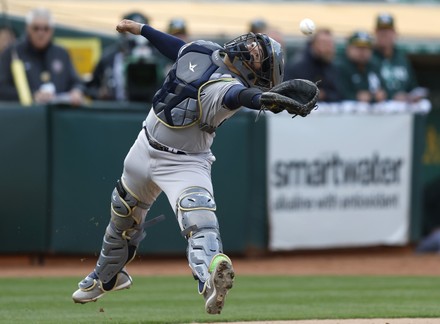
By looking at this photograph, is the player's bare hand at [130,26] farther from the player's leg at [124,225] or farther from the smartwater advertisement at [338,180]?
the smartwater advertisement at [338,180]

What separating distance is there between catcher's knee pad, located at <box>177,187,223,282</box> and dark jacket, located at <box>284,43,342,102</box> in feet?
19.6

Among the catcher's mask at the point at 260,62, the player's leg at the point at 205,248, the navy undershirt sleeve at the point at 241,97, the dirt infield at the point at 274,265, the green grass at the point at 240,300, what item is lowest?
the dirt infield at the point at 274,265

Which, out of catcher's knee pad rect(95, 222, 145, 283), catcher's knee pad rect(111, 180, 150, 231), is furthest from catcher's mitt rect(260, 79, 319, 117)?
catcher's knee pad rect(95, 222, 145, 283)

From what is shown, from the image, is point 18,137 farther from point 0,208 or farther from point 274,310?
point 274,310

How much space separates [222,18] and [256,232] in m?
4.30

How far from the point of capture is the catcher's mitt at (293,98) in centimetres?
628

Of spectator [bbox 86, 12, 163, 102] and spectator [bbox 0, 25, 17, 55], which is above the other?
spectator [bbox 0, 25, 17, 55]

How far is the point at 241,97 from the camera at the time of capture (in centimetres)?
647

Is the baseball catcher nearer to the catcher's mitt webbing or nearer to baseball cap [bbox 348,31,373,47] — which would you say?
the catcher's mitt webbing

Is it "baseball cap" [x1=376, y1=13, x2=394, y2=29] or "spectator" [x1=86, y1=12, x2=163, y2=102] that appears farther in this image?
"baseball cap" [x1=376, y1=13, x2=394, y2=29]

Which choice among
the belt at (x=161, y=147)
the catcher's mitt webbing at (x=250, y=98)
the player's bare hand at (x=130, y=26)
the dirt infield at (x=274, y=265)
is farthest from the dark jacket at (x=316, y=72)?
the catcher's mitt webbing at (x=250, y=98)

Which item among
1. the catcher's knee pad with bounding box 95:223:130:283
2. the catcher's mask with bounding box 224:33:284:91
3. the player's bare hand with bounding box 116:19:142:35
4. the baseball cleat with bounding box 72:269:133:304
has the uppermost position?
the player's bare hand with bounding box 116:19:142:35

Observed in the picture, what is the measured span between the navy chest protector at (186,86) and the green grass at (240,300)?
1.56 meters

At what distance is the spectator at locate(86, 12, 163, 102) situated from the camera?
12328 mm
